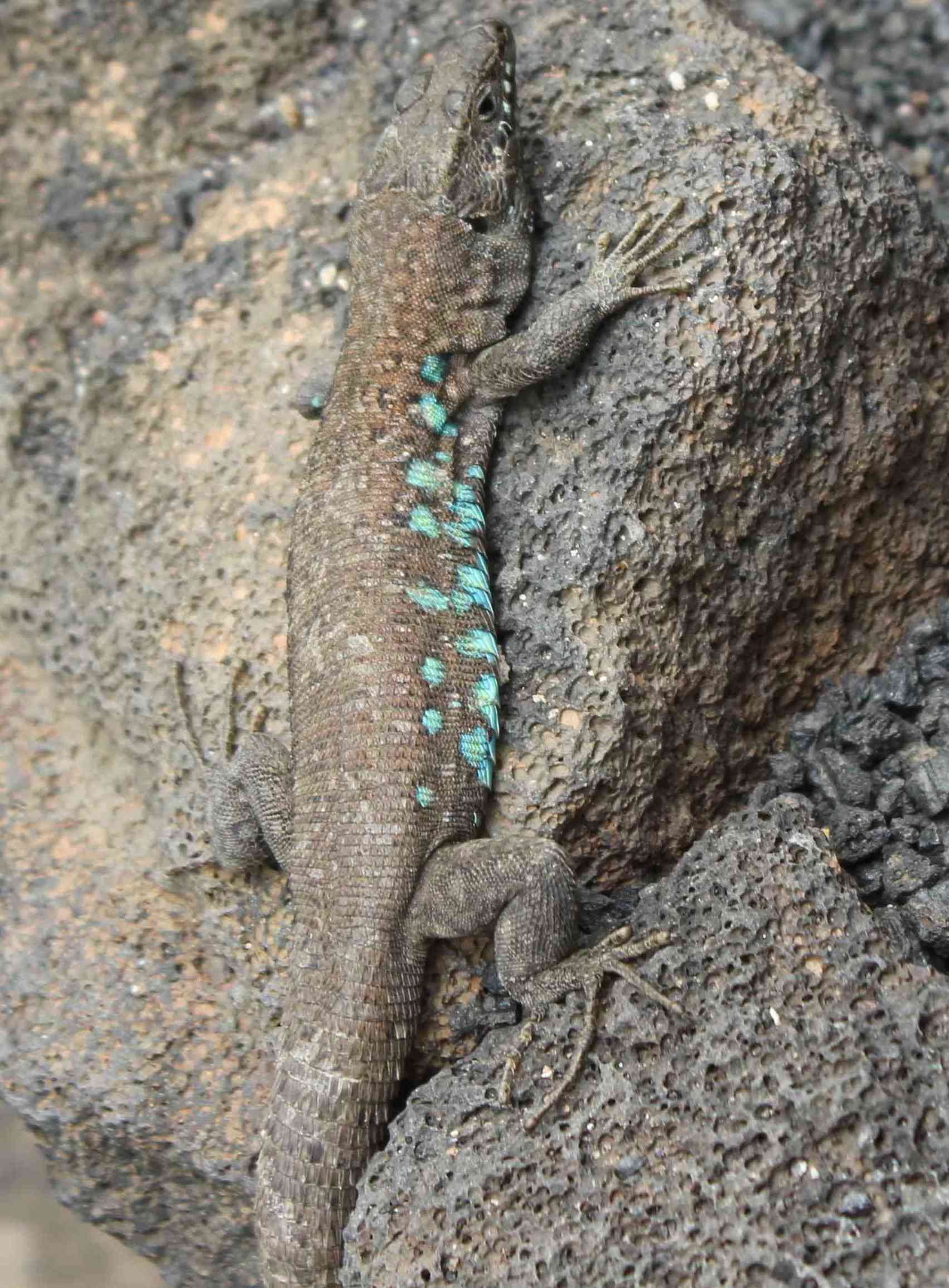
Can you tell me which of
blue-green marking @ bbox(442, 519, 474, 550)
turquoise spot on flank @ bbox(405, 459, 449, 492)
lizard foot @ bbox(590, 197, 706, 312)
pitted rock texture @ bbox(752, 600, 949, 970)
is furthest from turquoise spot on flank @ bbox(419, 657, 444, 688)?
lizard foot @ bbox(590, 197, 706, 312)

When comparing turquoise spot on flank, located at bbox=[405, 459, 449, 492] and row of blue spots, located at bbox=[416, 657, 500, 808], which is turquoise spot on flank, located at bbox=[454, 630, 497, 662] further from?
turquoise spot on flank, located at bbox=[405, 459, 449, 492]

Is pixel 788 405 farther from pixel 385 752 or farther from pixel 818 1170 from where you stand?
pixel 818 1170

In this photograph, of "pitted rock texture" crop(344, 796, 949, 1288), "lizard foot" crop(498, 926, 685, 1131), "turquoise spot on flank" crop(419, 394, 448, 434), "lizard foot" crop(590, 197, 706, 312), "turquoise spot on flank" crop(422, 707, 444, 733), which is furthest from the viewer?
"turquoise spot on flank" crop(419, 394, 448, 434)

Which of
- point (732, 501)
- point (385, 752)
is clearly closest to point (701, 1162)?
point (385, 752)

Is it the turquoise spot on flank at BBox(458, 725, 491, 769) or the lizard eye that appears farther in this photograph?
the lizard eye

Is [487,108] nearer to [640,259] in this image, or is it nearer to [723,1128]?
[640,259]

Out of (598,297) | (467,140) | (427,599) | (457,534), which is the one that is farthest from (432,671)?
(467,140)

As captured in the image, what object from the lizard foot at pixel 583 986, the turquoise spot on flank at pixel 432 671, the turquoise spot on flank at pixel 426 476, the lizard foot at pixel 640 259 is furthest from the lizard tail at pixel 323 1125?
the lizard foot at pixel 640 259
